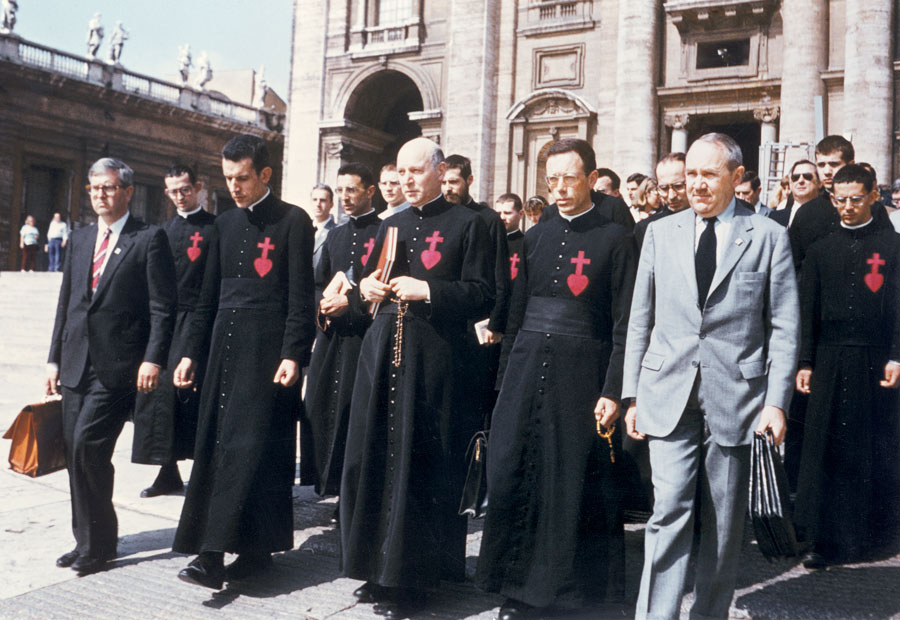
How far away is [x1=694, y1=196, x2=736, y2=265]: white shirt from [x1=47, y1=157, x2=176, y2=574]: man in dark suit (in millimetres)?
2864

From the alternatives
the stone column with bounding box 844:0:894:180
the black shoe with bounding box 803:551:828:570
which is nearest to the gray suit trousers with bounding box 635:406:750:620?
the black shoe with bounding box 803:551:828:570

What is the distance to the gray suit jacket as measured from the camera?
361cm

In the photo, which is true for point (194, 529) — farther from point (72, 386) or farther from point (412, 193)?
Result: point (412, 193)

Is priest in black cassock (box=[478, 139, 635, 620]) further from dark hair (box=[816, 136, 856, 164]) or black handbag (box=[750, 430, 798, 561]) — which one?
dark hair (box=[816, 136, 856, 164])

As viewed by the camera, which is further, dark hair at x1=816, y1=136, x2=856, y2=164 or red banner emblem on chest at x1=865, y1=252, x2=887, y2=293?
dark hair at x1=816, y1=136, x2=856, y2=164

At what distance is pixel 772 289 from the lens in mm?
3668

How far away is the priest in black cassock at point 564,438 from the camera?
4.00 m

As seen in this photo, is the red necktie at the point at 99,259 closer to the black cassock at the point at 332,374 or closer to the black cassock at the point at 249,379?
the black cassock at the point at 249,379

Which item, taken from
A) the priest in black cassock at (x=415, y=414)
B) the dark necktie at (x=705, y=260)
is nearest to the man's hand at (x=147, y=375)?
the priest in black cassock at (x=415, y=414)

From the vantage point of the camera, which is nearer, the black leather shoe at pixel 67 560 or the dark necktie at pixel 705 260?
the dark necktie at pixel 705 260

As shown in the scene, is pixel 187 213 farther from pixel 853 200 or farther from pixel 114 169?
pixel 853 200

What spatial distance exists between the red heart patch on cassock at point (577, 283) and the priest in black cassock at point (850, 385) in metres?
1.90

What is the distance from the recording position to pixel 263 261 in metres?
4.74

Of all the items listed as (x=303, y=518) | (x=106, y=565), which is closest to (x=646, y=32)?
(x=303, y=518)
